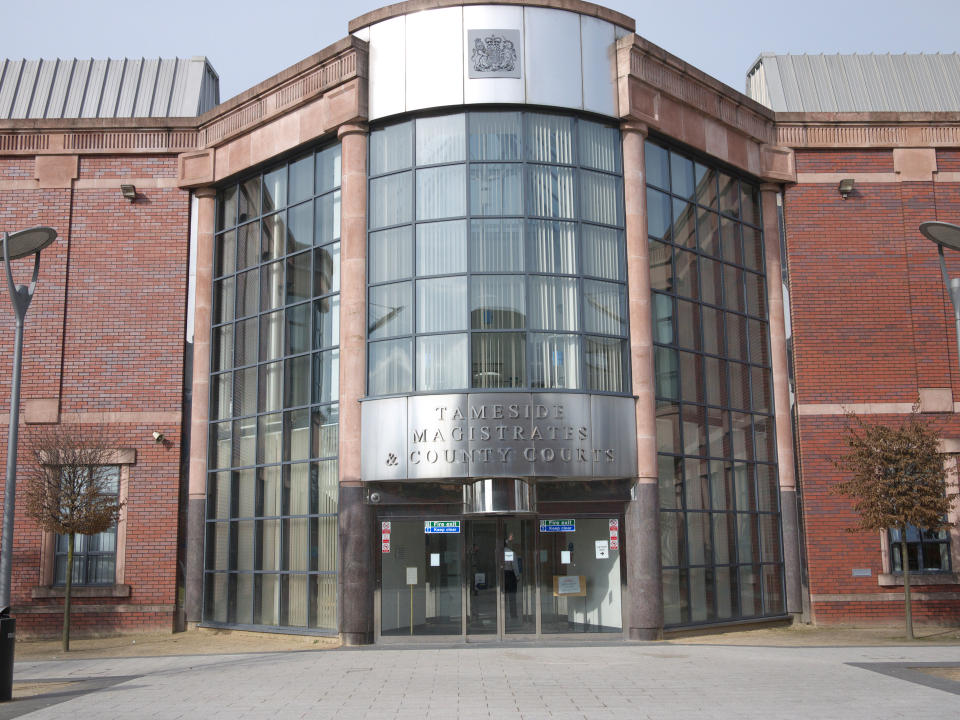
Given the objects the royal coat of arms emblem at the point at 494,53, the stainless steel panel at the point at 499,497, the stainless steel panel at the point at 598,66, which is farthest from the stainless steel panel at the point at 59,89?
the stainless steel panel at the point at 499,497

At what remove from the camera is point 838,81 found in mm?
25453

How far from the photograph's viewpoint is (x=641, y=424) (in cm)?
1841

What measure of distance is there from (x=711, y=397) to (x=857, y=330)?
406cm

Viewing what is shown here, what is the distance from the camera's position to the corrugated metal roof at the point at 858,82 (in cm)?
2498

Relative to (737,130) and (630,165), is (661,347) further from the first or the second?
(737,130)

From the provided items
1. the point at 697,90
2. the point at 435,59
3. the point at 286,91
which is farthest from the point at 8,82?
the point at 697,90

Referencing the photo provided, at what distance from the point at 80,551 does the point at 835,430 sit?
645 inches

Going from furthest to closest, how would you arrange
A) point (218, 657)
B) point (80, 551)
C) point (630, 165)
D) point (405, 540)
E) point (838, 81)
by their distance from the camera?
point (838, 81) → point (80, 551) → point (630, 165) → point (405, 540) → point (218, 657)

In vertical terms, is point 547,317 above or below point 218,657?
above

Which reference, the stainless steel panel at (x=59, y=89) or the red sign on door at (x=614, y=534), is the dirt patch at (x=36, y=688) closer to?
the red sign on door at (x=614, y=534)

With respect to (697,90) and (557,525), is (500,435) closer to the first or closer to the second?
(557,525)

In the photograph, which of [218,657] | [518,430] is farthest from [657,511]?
[218,657]

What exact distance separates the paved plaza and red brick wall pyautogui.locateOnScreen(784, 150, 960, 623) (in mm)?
4078

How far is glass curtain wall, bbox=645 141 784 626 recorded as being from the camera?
19375 mm
